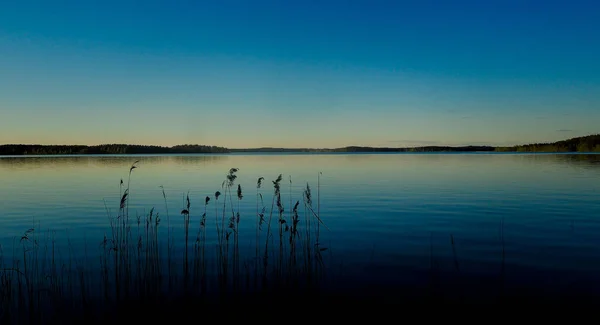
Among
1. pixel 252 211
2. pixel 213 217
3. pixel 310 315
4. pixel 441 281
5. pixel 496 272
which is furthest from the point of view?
pixel 252 211

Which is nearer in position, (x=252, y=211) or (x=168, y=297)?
(x=168, y=297)

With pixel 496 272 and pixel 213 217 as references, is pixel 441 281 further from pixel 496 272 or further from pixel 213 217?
pixel 213 217

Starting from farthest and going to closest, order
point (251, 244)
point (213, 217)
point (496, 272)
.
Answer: point (213, 217) → point (251, 244) → point (496, 272)

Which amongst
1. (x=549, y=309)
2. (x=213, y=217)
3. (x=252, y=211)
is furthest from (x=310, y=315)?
(x=252, y=211)

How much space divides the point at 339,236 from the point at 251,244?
3383 mm

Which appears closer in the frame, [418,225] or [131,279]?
[131,279]

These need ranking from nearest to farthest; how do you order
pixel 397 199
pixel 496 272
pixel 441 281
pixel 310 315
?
1. pixel 310 315
2. pixel 441 281
3. pixel 496 272
4. pixel 397 199

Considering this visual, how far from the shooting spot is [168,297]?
347 inches

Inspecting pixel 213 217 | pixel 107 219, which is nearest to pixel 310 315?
pixel 213 217

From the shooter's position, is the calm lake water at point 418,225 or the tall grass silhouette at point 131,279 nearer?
the tall grass silhouette at point 131,279

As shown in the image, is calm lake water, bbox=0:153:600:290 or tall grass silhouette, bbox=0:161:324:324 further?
calm lake water, bbox=0:153:600:290

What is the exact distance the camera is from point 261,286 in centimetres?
934

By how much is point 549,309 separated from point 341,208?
47.2 feet

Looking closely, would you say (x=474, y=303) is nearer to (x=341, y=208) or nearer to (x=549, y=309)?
(x=549, y=309)
